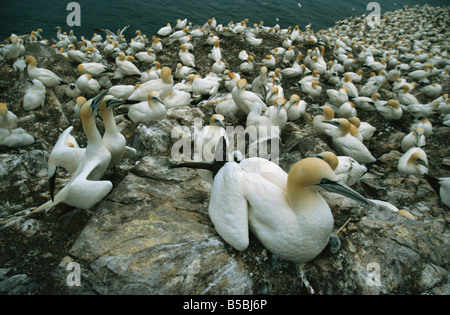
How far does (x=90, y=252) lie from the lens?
2.55m

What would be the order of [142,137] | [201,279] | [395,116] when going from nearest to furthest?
1. [201,279]
2. [142,137]
3. [395,116]

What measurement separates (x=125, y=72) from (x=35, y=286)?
7829 mm

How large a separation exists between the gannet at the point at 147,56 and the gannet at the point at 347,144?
7.48 metres

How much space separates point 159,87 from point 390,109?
645cm

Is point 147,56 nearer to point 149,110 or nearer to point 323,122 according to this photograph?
point 149,110

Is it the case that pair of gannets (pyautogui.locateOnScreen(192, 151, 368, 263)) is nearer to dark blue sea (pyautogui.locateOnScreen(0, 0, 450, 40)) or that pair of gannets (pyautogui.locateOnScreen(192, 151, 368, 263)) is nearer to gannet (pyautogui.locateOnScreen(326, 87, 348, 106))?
gannet (pyautogui.locateOnScreen(326, 87, 348, 106))

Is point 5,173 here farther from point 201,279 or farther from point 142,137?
point 201,279

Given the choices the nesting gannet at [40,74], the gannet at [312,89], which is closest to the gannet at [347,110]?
the gannet at [312,89]

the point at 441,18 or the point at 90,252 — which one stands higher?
the point at 441,18

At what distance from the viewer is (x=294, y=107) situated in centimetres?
710

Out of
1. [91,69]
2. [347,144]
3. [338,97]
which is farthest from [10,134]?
[338,97]

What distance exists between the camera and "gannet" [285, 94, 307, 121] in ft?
22.9

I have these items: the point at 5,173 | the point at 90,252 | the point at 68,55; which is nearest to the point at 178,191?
the point at 90,252

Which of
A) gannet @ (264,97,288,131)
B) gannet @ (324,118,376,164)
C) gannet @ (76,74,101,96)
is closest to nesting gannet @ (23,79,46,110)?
gannet @ (76,74,101,96)
